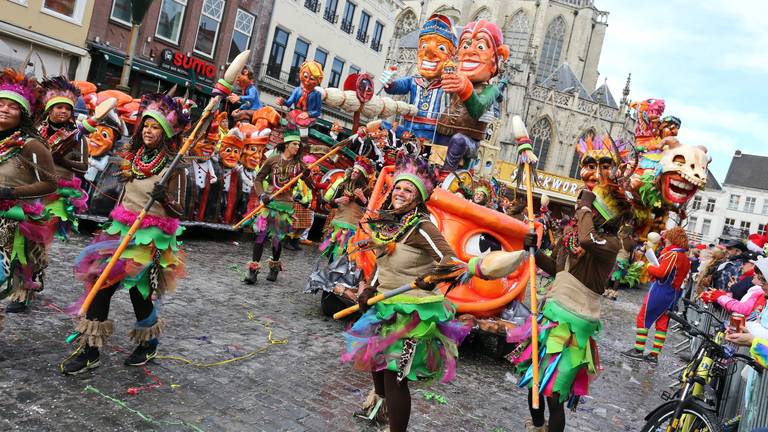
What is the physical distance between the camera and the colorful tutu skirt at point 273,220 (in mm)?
8070

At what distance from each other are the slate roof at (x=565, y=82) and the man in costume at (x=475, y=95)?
45807mm

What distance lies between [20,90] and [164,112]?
106 cm

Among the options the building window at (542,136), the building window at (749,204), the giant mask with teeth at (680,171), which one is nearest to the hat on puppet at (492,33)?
the giant mask with teeth at (680,171)

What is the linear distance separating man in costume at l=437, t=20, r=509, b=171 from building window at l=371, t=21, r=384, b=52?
24.4 m

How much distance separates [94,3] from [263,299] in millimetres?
14805

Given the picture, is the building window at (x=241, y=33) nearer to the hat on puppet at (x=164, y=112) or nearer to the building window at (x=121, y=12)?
the building window at (x=121, y=12)

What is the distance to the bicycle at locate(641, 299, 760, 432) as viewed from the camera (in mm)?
4254

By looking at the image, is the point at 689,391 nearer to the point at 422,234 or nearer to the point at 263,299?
the point at 422,234

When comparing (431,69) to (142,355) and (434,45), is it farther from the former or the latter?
(142,355)

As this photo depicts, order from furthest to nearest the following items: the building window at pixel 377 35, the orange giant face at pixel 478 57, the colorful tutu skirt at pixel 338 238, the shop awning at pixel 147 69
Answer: the building window at pixel 377 35 → the shop awning at pixel 147 69 → the colorful tutu skirt at pixel 338 238 → the orange giant face at pixel 478 57

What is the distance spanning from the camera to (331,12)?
91.9ft

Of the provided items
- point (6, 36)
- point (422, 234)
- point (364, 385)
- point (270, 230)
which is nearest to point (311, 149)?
point (270, 230)

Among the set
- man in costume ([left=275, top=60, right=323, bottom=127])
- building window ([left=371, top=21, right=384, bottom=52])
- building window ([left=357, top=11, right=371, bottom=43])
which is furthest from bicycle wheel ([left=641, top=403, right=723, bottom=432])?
building window ([left=371, top=21, right=384, bottom=52])

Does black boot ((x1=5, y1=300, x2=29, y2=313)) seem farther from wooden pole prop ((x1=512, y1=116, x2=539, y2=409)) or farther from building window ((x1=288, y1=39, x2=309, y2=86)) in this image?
building window ((x1=288, y1=39, x2=309, y2=86))
